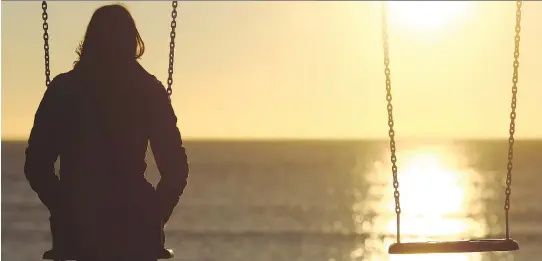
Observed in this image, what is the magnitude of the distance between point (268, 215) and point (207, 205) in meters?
5.08

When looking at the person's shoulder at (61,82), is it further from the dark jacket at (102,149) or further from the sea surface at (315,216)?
the sea surface at (315,216)

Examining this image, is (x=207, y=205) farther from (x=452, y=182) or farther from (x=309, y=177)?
(x=452, y=182)

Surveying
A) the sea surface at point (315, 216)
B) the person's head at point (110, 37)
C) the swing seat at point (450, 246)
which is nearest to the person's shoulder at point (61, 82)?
the person's head at point (110, 37)

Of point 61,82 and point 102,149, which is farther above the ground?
point 61,82

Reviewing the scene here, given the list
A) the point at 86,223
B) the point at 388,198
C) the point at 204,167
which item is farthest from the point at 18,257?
the point at 204,167

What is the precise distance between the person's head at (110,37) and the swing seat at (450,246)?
2241 mm

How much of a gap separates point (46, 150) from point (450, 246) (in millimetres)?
2581

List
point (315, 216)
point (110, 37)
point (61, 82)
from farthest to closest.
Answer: point (315, 216), point (110, 37), point (61, 82)

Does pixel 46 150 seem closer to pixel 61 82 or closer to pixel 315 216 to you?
pixel 61 82

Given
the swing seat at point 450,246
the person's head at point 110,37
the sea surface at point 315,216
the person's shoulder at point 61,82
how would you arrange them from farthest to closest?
the sea surface at point 315,216 < the swing seat at point 450,246 < the person's head at point 110,37 < the person's shoulder at point 61,82

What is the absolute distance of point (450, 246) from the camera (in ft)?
18.1

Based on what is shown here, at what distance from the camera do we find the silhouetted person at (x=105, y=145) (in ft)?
12.7

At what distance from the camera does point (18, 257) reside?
2770 centimetres

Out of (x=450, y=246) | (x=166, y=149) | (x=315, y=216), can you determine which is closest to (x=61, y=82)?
(x=166, y=149)
